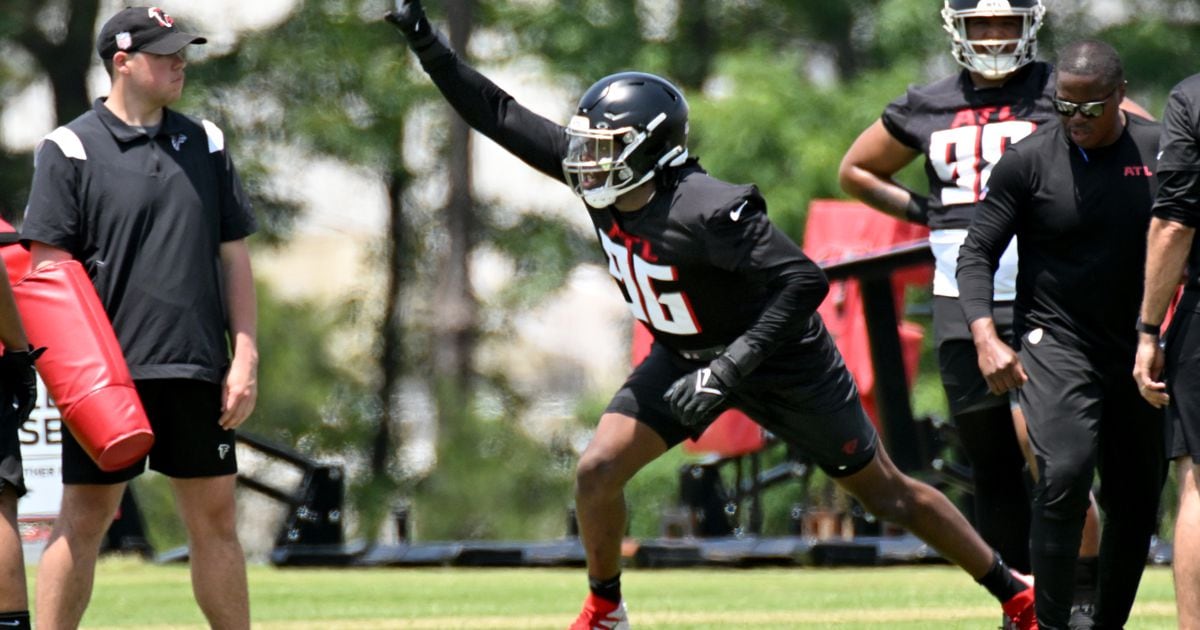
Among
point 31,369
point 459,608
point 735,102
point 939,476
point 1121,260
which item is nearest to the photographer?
point 31,369

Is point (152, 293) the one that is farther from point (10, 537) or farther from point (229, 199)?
point (10, 537)

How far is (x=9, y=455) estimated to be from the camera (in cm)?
545

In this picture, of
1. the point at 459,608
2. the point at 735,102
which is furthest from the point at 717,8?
the point at 459,608

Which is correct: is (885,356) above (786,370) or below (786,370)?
below

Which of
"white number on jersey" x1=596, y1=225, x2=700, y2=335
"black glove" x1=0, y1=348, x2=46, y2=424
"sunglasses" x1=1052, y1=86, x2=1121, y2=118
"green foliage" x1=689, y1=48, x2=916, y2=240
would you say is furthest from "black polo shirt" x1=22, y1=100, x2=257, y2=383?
"green foliage" x1=689, y1=48, x2=916, y2=240

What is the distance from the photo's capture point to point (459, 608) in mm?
9461

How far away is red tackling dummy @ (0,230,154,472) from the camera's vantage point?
19.1 feet

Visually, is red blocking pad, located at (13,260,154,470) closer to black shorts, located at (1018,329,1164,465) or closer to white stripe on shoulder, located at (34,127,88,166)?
white stripe on shoulder, located at (34,127,88,166)

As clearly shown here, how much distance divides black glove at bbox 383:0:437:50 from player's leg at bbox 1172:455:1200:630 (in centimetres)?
284

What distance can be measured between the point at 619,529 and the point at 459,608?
8.44 ft

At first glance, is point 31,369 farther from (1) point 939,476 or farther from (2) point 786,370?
(1) point 939,476

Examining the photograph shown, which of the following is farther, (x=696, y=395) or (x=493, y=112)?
(x=493, y=112)

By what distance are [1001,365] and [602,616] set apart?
5.55 ft

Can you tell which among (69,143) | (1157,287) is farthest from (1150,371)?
(69,143)
